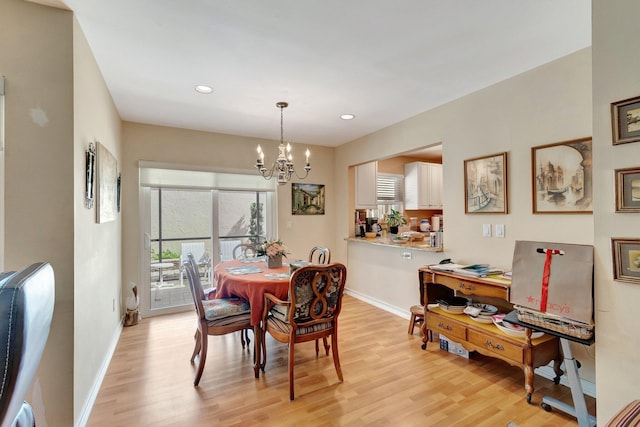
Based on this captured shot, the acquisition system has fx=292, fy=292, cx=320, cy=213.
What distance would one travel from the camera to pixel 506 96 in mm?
2607

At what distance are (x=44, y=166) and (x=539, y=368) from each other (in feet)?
12.4

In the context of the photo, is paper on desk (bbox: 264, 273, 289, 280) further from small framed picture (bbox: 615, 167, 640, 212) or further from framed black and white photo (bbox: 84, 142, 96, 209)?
small framed picture (bbox: 615, 167, 640, 212)

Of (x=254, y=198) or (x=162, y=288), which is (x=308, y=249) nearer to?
(x=254, y=198)

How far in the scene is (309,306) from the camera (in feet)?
7.29

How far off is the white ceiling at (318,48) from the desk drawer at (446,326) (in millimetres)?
2178

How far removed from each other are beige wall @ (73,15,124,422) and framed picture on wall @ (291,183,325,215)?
258cm

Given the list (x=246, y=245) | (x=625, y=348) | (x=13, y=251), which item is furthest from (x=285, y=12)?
(x=246, y=245)

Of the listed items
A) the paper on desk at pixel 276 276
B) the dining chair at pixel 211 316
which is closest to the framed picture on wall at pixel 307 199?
the paper on desk at pixel 276 276

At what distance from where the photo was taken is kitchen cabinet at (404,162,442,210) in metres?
5.42

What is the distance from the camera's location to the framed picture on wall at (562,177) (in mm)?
2135

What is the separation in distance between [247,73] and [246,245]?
2223 millimetres

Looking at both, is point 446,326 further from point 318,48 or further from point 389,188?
point 389,188

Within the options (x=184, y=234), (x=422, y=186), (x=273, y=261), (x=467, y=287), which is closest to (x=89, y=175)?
(x=273, y=261)

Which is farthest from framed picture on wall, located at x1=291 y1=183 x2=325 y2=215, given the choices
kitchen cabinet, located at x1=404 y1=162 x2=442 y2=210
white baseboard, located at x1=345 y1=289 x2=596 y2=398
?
kitchen cabinet, located at x1=404 y1=162 x2=442 y2=210
